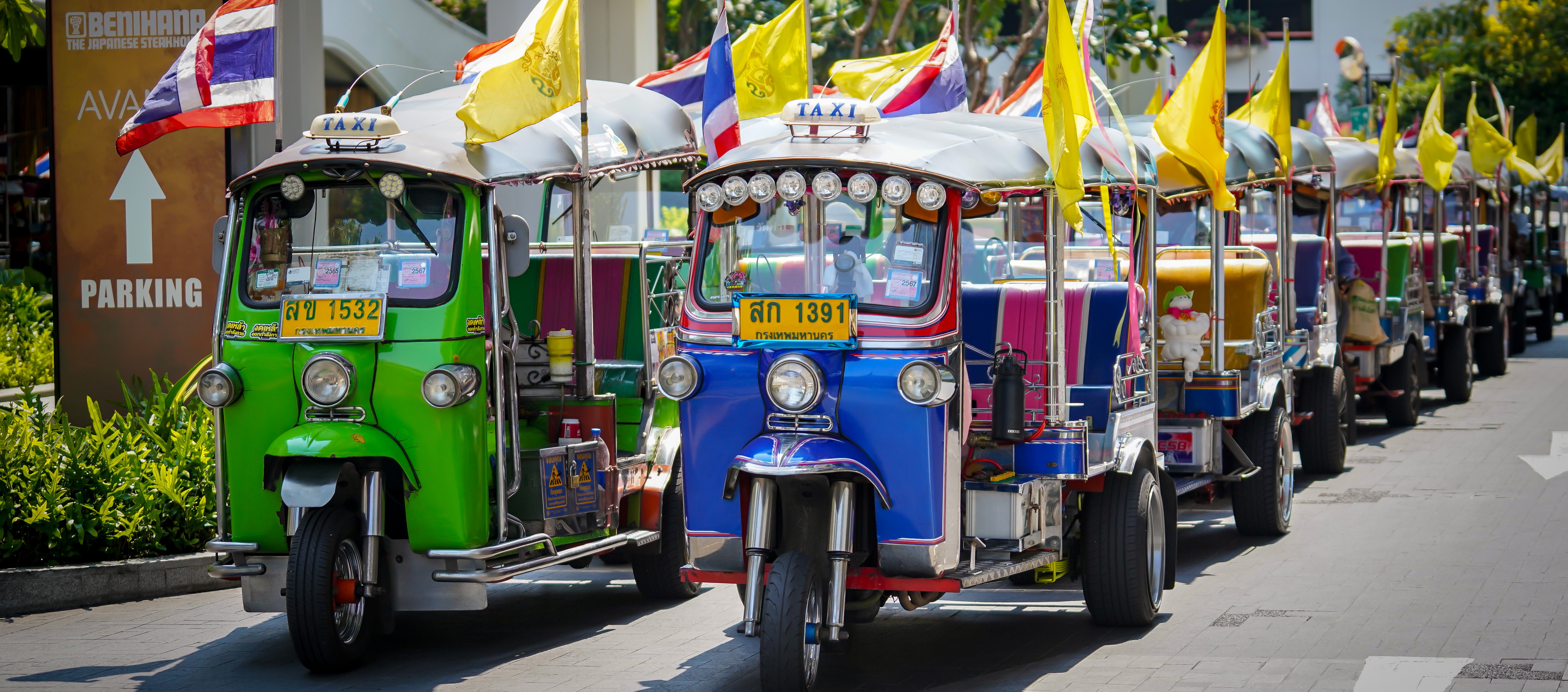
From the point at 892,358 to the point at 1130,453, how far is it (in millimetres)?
1753

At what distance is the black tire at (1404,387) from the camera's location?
51.0 ft

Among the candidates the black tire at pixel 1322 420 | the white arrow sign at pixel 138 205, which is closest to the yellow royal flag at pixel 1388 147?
the black tire at pixel 1322 420

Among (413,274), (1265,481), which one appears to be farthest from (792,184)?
(1265,481)

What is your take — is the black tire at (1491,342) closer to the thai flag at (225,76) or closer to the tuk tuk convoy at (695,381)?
the tuk tuk convoy at (695,381)

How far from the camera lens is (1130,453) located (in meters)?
7.80

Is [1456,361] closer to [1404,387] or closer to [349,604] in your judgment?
[1404,387]

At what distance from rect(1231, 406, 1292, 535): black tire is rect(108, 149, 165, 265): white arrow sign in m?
7.21

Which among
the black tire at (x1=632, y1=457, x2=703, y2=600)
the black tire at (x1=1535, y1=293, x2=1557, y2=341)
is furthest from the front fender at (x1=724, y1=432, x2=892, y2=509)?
the black tire at (x1=1535, y1=293, x2=1557, y2=341)

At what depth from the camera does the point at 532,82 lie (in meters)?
7.83

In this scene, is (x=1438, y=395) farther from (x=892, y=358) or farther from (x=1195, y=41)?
(x=1195, y=41)

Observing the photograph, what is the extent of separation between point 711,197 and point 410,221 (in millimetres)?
1522

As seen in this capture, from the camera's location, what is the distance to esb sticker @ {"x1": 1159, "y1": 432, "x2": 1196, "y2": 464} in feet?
32.3

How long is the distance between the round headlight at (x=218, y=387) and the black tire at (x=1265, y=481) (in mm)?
5996

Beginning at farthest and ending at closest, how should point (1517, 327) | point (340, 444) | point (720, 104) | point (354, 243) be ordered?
point (1517, 327) < point (720, 104) < point (354, 243) < point (340, 444)
